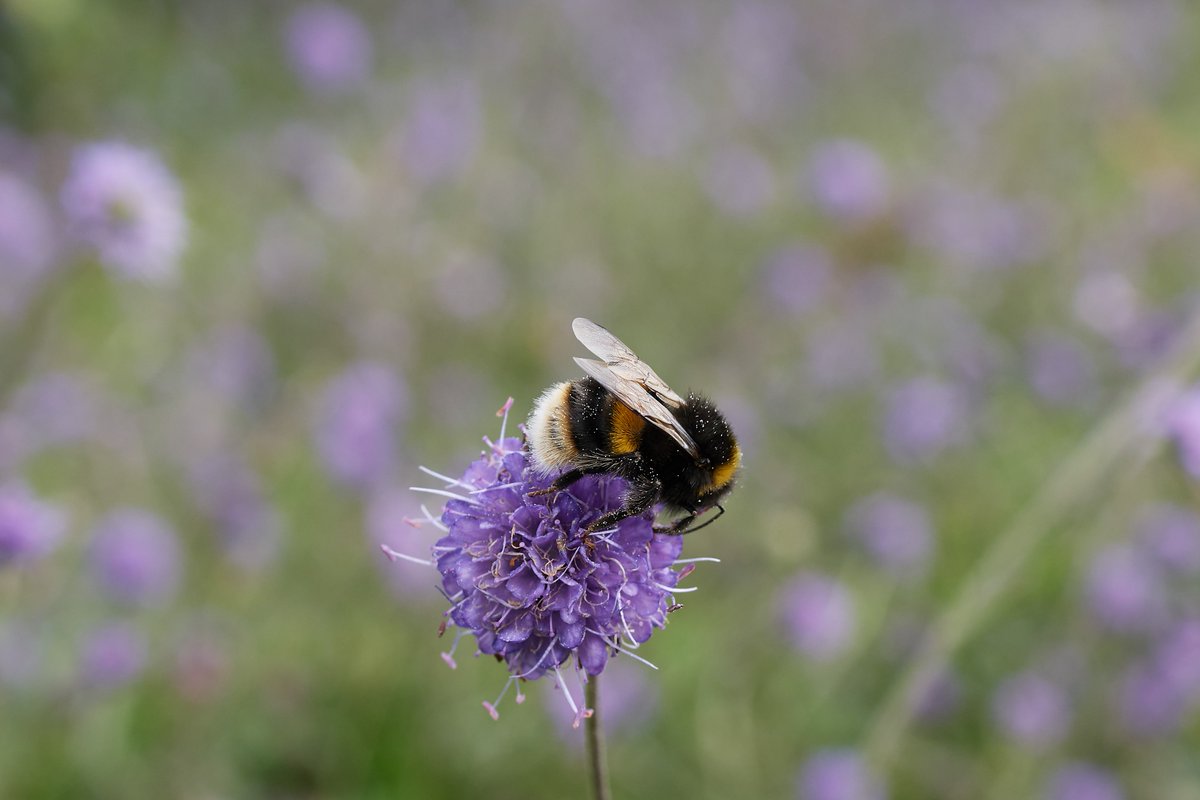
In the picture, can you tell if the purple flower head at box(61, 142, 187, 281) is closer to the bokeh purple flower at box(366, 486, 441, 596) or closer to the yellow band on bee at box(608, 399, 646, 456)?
the bokeh purple flower at box(366, 486, 441, 596)

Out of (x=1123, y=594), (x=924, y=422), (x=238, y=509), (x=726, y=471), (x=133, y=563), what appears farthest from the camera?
(x=924, y=422)

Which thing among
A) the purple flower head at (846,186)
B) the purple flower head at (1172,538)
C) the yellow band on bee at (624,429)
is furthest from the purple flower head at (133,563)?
the purple flower head at (846,186)

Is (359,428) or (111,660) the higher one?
(359,428)

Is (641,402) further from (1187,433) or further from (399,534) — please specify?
(399,534)

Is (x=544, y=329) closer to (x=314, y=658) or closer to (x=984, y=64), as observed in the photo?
(x=314, y=658)

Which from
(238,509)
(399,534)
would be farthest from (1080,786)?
(238,509)

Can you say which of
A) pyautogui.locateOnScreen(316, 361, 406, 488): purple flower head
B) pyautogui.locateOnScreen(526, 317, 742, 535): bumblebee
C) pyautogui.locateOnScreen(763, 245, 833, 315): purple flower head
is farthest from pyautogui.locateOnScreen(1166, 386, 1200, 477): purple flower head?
pyautogui.locateOnScreen(763, 245, 833, 315): purple flower head
